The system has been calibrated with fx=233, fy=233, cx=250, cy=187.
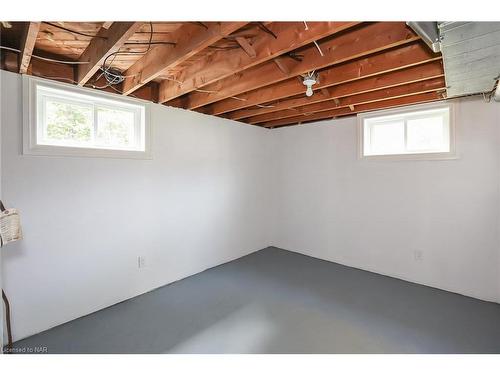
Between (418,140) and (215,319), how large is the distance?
316cm

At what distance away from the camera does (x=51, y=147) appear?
6.59 ft

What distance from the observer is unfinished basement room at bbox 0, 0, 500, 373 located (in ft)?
5.65

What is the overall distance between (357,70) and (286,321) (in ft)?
7.64

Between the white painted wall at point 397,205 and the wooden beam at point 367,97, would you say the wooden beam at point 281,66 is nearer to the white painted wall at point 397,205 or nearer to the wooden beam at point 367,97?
the wooden beam at point 367,97

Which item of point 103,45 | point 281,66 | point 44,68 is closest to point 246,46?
point 281,66

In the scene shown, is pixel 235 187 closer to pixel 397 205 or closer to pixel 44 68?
pixel 397 205

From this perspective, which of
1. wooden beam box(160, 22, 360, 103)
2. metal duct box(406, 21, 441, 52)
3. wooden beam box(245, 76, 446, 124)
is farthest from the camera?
wooden beam box(245, 76, 446, 124)

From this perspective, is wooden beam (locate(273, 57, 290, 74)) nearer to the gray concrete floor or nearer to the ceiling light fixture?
the ceiling light fixture

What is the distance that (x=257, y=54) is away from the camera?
1.73 meters

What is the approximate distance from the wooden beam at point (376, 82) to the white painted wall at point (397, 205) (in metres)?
1.00

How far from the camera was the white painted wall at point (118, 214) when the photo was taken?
74.9 inches

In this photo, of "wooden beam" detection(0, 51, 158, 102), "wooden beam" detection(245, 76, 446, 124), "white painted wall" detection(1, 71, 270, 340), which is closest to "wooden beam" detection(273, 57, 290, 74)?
"wooden beam" detection(245, 76, 446, 124)

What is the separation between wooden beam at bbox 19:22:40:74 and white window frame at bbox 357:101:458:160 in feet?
11.2

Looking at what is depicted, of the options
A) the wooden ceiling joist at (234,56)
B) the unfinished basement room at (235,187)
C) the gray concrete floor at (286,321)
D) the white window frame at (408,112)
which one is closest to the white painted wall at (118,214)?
the unfinished basement room at (235,187)
